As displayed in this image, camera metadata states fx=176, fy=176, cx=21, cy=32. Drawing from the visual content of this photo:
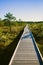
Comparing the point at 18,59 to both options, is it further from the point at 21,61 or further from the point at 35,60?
the point at 35,60

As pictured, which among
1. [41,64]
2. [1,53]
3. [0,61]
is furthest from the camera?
[1,53]

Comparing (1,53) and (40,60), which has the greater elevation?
(40,60)

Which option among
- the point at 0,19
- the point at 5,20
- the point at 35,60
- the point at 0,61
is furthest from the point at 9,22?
the point at 35,60

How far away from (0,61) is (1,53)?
2702mm

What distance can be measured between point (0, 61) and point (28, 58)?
9.84ft

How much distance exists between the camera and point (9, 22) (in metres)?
44.9

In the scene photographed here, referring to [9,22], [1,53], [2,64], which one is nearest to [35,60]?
[2,64]

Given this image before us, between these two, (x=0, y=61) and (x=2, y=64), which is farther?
(x=0, y=61)

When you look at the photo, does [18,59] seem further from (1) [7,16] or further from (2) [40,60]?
(1) [7,16]

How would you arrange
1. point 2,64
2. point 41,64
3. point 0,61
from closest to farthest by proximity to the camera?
1. point 41,64
2. point 2,64
3. point 0,61

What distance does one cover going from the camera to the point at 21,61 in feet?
32.7

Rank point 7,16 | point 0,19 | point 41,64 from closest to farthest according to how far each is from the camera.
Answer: point 41,64
point 7,16
point 0,19

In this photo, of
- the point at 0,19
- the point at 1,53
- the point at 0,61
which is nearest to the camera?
the point at 0,61

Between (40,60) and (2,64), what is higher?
(40,60)
